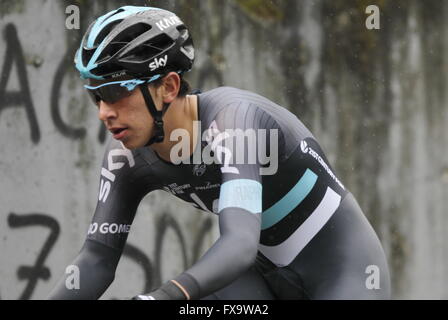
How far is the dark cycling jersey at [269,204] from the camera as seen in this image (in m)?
3.78

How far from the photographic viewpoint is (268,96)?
730 centimetres

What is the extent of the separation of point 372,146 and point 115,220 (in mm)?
4127

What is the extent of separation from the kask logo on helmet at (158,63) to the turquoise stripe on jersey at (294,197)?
31.3 inches

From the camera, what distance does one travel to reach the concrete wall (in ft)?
22.0

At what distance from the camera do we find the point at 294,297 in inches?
163

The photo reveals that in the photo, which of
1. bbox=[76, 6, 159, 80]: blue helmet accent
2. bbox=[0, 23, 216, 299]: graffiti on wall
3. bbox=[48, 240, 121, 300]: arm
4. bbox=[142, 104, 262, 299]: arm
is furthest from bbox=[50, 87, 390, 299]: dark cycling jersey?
bbox=[0, 23, 216, 299]: graffiti on wall

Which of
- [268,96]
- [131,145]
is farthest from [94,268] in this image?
[268,96]

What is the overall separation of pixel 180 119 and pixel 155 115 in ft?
0.50

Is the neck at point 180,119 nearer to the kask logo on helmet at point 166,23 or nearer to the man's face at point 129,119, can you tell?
the man's face at point 129,119
